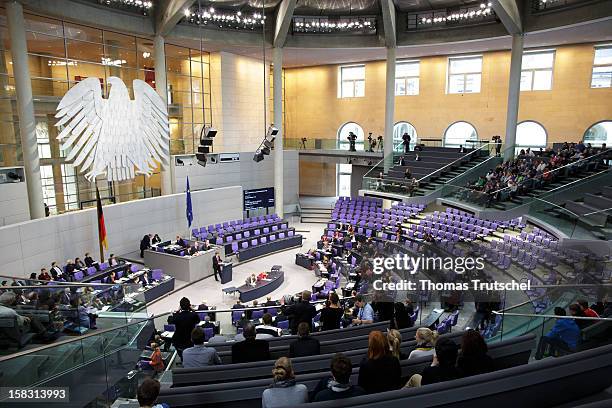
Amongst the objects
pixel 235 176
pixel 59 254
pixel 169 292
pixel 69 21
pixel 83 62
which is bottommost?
pixel 169 292

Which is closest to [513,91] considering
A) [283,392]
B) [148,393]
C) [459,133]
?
[459,133]

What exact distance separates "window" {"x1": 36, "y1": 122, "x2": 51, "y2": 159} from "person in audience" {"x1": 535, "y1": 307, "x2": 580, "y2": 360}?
18.9 metres

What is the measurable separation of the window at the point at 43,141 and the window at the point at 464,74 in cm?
2161

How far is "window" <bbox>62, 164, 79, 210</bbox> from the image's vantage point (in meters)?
18.4

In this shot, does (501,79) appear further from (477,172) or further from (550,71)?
(477,172)

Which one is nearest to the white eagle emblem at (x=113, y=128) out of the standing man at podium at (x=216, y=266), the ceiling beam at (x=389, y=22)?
the standing man at podium at (x=216, y=266)

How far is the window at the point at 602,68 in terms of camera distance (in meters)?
22.0

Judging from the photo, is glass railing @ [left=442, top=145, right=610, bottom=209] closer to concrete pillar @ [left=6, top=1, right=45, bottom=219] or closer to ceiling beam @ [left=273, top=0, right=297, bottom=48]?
ceiling beam @ [left=273, top=0, right=297, bottom=48]

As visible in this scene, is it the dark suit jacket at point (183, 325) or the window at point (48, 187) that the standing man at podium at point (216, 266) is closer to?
the window at point (48, 187)

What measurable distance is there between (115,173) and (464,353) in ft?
52.9

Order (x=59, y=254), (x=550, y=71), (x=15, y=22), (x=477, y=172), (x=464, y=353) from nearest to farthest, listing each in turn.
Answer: (x=464, y=353) < (x=15, y=22) < (x=59, y=254) < (x=477, y=172) < (x=550, y=71)

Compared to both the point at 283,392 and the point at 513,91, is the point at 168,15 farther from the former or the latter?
the point at 283,392

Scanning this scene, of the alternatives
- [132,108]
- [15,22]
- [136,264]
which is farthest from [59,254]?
[15,22]

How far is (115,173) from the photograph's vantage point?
16906 millimetres
